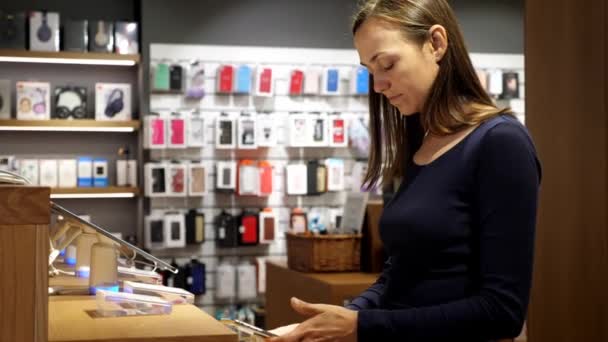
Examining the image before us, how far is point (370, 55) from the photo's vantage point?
1810 mm

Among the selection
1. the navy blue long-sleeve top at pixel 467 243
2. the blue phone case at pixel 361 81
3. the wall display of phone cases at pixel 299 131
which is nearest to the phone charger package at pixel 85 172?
the wall display of phone cases at pixel 299 131

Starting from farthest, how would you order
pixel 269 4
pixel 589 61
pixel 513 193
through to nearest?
pixel 269 4
pixel 589 61
pixel 513 193

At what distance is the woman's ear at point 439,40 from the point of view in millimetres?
1759

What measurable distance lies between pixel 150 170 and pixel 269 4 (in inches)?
68.2

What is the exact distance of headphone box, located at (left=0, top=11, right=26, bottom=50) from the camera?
Answer: 7031mm

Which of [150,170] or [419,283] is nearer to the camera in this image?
[419,283]

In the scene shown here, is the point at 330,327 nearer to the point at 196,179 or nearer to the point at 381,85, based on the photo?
the point at 381,85

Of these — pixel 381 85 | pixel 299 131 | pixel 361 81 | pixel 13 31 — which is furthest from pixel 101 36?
pixel 381 85

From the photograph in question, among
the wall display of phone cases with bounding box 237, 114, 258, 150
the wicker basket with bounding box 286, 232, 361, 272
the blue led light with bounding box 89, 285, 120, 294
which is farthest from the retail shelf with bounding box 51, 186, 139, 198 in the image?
the blue led light with bounding box 89, 285, 120, 294

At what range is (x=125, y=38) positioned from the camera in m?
7.23

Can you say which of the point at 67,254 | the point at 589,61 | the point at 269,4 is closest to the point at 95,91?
the point at 269,4

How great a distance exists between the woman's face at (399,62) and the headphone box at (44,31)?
5.73 metres

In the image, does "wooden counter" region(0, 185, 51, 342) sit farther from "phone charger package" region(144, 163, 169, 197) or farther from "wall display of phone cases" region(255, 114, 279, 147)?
"wall display of phone cases" region(255, 114, 279, 147)

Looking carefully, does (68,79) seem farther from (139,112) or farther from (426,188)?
(426,188)
